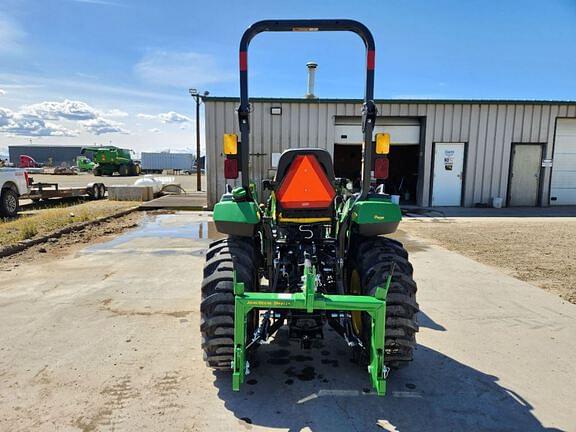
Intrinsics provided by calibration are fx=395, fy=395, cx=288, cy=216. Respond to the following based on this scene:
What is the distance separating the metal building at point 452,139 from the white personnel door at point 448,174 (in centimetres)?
3

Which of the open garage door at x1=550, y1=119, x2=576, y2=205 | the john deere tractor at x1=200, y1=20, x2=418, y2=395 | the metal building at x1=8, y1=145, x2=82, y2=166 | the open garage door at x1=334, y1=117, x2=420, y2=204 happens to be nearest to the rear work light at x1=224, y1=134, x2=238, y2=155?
the john deere tractor at x1=200, y1=20, x2=418, y2=395

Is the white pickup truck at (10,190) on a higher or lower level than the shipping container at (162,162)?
lower

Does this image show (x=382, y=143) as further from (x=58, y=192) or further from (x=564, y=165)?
(x=564, y=165)

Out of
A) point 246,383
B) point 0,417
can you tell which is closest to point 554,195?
point 246,383

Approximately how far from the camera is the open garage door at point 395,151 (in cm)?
1409

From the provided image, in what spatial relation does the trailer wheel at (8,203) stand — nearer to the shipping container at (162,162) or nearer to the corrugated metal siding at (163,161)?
the shipping container at (162,162)

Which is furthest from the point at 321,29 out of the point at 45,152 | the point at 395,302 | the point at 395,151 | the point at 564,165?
the point at 45,152

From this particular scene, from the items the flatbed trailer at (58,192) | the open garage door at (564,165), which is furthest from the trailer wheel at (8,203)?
the open garage door at (564,165)

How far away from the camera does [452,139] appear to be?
1399 cm

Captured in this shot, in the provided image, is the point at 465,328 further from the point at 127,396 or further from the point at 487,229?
the point at 487,229

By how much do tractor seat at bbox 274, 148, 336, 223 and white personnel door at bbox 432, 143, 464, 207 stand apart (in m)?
12.1

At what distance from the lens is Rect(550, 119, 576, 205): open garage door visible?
14523mm

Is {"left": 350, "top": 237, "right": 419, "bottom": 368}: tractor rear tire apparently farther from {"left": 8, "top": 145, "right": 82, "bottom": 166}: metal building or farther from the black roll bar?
{"left": 8, "top": 145, "right": 82, "bottom": 166}: metal building

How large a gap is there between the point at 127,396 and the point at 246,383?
2.82ft
